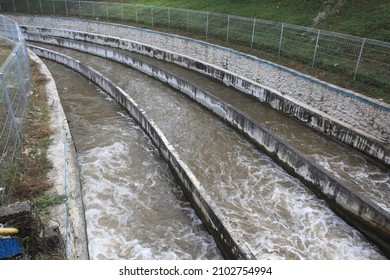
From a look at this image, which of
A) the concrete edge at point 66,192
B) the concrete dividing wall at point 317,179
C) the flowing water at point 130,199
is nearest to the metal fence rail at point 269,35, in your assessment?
the concrete dividing wall at point 317,179

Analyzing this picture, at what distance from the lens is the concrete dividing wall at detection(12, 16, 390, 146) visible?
10.5m

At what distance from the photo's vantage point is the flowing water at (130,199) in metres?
7.36

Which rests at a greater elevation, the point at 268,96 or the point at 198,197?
the point at 268,96

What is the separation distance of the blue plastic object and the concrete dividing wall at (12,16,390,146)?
980 centimetres

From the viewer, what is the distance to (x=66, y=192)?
22.3 feet

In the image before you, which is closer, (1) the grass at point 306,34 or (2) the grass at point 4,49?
(1) the grass at point 306,34

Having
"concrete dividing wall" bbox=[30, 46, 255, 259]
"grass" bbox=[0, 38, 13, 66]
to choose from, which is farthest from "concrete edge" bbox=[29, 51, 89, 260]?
"grass" bbox=[0, 38, 13, 66]

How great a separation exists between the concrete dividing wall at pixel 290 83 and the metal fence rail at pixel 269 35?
1.26 m

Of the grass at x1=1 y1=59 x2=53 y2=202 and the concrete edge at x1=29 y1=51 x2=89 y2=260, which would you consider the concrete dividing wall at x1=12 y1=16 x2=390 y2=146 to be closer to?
the concrete edge at x1=29 y1=51 x2=89 y2=260

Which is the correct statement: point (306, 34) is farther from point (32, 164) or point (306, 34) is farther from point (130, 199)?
point (32, 164)

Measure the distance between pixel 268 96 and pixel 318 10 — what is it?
7.60 m

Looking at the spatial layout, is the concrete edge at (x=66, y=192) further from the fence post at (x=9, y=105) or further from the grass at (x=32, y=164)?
the fence post at (x=9, y=105)

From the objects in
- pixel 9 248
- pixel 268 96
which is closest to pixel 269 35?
pixel 268 96

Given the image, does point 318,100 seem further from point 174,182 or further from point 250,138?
point 174,182
